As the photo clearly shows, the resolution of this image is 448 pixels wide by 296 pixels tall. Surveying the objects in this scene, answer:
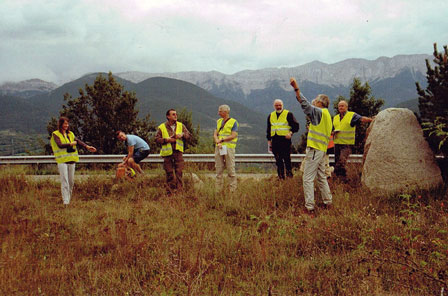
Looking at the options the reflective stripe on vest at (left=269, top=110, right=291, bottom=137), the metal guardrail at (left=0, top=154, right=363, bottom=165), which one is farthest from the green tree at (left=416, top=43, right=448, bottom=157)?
the metal guardrail at (left=0, top=154, right=363, bottom=165)

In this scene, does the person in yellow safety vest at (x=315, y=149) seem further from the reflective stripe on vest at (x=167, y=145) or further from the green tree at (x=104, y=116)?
the green tree at (x=104, y=116)

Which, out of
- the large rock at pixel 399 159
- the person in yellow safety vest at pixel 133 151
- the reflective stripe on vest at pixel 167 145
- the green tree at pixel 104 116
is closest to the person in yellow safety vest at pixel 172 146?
the reflective stripe on vest at pixel 167 145

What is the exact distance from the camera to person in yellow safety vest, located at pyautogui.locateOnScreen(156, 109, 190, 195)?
7.71 m

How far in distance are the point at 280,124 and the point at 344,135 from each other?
56.0 inches

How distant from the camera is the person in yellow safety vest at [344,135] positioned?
294 inches

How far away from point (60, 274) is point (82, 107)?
22990 millimetres

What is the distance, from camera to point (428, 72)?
6.97 metres

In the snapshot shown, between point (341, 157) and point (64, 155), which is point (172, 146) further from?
point (341, 157)

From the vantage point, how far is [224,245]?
446 centimetres

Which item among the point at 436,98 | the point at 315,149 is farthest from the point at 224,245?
the point at 436,98

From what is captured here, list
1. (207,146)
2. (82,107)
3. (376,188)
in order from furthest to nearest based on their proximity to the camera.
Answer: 1. (82,107)
2. (207,146)
3. (376,188)

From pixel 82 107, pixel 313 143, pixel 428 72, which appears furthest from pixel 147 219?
pixel 82 107

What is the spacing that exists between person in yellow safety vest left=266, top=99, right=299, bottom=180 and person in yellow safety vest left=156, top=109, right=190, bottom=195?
6.64 ft

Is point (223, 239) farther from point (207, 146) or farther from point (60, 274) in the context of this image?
point (207, 146)
